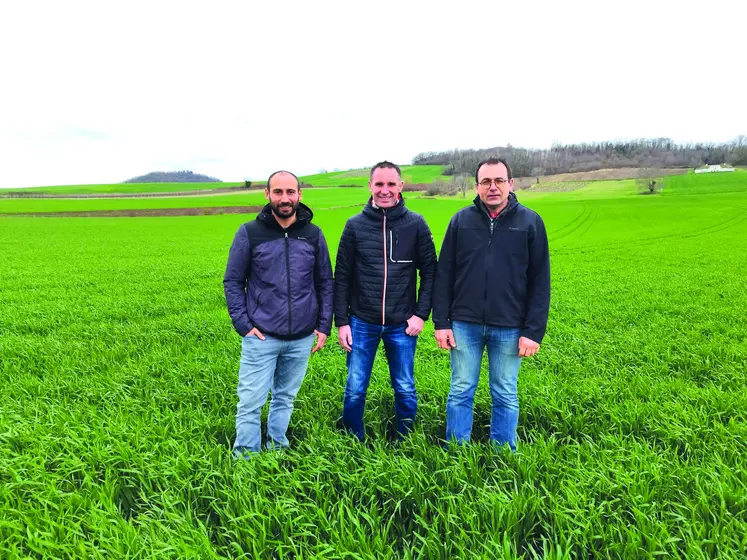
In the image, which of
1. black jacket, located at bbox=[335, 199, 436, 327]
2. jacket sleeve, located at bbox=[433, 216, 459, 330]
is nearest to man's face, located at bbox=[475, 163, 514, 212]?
jacket sleeve, located at bbox=[433, 216, 459, 330]

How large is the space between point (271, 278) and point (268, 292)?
0.13 meters

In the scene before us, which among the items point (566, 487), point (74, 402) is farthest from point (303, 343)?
point (74, 402)

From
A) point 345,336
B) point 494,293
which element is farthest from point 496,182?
point 345,336

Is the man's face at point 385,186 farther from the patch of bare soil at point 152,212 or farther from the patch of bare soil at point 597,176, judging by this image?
the patch of bare soil at point 597,176

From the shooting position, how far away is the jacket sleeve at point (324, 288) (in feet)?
12.4

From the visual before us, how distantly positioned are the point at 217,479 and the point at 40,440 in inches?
72.8

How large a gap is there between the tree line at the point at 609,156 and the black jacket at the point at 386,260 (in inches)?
3289

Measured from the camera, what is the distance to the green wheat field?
2.42 m

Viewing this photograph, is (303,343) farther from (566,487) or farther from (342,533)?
(566,487)

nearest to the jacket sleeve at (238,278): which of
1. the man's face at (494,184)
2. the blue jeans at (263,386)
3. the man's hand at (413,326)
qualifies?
the blue jeans at (263,386)

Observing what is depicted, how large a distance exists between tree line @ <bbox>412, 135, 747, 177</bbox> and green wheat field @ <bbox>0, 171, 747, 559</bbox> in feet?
270

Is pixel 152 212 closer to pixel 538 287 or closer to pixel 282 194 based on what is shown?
pixel 282 194

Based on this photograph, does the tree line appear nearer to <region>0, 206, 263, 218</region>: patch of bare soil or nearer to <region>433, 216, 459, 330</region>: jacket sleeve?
<region>0, 206, 263, 218</region>: patch of bare soil

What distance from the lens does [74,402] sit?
4.38 m
